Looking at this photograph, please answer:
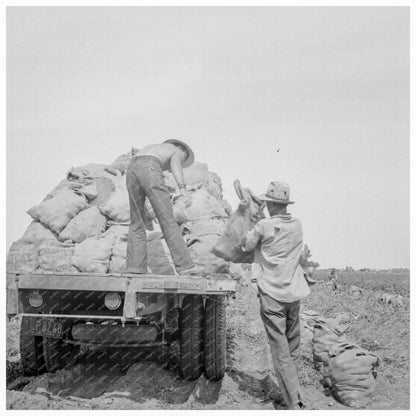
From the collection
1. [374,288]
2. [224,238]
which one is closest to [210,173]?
[224,238]

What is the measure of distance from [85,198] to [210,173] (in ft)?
8.88

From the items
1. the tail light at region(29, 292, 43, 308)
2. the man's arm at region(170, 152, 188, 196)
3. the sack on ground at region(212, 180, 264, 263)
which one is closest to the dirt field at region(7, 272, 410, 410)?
the tail light at region(29, 292, 43, 308)

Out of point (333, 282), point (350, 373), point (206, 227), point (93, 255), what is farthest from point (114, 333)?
point (333, 282)

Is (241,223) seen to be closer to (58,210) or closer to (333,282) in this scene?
(58,210)

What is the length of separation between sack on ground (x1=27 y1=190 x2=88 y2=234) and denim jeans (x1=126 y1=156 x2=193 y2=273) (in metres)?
1.26

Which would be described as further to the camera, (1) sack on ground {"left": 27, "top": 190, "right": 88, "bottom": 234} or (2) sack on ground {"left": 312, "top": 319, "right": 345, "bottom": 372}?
(1) sack on ground {"left": 27, "top": 190, "right": 88, "bottom": 234}

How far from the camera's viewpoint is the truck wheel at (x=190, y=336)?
203 inches

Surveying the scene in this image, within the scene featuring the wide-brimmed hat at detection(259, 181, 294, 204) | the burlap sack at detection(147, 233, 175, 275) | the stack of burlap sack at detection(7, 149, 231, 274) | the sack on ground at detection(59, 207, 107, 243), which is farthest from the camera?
the sack on ground at detection(59, 207, 107, 243)

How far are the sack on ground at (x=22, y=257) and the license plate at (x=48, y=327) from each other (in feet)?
4.42

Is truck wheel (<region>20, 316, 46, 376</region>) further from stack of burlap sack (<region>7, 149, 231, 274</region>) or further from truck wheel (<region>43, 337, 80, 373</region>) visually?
stack of burlap sack (<region>7, 149, 231, 274</region>)

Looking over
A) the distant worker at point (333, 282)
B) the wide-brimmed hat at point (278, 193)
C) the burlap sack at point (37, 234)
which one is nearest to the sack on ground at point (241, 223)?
the wide-brimmed hat at point (278, 193)

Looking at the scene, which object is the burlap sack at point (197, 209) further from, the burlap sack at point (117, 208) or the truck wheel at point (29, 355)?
the truck wheel at point (29, 355)

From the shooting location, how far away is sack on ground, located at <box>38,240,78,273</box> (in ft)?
19.9

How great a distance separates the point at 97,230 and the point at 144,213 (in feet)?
3.48
